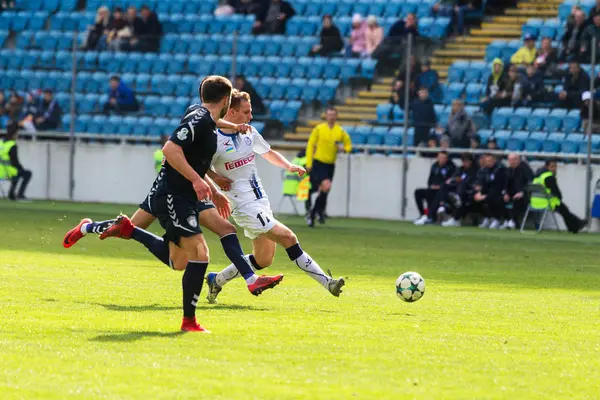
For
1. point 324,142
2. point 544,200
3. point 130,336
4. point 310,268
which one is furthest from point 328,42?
point 130,336

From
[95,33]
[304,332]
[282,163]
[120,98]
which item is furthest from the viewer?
[95,33]

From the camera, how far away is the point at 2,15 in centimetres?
3547

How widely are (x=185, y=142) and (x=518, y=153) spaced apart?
15.7 metres

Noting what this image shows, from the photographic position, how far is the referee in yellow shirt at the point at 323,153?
2420 centimetres

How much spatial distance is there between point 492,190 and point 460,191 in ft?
2.25

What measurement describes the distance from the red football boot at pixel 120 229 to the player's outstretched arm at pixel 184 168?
193 cm

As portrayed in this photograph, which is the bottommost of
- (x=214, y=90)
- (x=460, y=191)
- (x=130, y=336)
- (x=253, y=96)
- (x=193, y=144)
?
(x=460, y=191)

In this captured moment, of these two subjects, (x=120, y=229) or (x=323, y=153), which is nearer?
(x=120, y=229)

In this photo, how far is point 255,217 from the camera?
11523 mm

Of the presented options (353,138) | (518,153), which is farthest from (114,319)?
(353,138)

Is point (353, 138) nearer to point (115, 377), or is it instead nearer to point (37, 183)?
point (37, 183)

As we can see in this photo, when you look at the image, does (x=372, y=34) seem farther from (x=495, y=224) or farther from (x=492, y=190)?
(x=495, y=224)

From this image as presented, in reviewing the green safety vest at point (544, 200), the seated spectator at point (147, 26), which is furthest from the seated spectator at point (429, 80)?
the seated spectator at point (147, 26)

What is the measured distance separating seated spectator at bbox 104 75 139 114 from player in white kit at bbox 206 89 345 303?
710 inches
